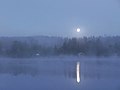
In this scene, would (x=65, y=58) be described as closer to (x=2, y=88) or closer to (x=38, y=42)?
(x=38, y=42)

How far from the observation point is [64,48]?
5394cm

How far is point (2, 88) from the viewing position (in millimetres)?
18562

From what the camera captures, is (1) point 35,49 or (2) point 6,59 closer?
(2) point 6,59

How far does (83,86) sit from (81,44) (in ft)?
116

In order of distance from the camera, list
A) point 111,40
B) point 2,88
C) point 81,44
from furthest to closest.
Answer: point 81,44, point 111,40, point 2,88

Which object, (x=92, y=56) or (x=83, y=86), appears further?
(x=92, y=56)

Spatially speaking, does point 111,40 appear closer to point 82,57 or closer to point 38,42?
point 82,57

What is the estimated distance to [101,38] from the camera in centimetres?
5469

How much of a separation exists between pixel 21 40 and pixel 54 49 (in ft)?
12.3

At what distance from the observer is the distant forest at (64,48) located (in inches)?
2089

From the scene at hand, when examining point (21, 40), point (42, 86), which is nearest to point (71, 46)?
point (21, 40)

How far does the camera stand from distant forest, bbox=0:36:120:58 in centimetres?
5306

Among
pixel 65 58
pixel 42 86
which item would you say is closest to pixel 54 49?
pixel 65 58

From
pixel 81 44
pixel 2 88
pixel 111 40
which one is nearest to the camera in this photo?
pixel 2 88
